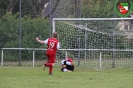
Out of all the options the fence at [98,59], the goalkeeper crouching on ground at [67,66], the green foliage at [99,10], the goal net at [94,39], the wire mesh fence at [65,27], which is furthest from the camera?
the green foliage at [99,10]

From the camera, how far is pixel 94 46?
26250 millimetres

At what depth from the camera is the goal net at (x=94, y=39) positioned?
25.8 meters

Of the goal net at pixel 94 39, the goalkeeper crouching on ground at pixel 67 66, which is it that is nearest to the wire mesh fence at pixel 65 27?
the goal net at pixel 94 39

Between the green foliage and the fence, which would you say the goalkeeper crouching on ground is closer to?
the fence

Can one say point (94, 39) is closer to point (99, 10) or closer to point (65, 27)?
point (65, 27)

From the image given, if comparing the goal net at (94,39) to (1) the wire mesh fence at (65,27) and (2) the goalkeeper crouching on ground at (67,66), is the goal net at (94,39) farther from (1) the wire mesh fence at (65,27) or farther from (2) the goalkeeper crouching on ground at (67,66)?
(2) the goalkeeper crouching on ground at (67,66)

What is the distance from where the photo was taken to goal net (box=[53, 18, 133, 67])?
25812mm

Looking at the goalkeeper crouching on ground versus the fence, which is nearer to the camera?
the goalkeeper crouching on ground

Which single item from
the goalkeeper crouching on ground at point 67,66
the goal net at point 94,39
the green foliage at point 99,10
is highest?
the green foliage at point 99,10

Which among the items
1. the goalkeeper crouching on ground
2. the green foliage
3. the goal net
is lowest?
the goalkeeper crouching on ground

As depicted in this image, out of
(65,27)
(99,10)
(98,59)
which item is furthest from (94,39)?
(99,10)

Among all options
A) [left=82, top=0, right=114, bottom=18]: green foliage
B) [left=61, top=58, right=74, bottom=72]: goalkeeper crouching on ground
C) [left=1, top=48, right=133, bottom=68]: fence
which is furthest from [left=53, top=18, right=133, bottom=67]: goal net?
[left=61, top=58, right=74, bottom=72]: goalkeeper crouching on ground

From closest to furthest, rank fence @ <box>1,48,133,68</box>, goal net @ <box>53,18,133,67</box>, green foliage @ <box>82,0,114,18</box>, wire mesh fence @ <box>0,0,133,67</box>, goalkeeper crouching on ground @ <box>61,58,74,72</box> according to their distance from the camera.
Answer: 1. goalkeeper crouching on ground @ <box>61,58,74,72</box>
2. fence @ <box>1,48,133,68</box>
3. goal net @ <box>53,18,133,67</box>
4. wire mesh fence @ <box>0,0,133,67</box>
5. green foliage @ <box>82,0,114,18</box>

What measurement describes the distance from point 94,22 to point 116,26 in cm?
117
